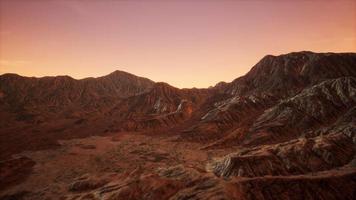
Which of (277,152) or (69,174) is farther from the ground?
(277,152)

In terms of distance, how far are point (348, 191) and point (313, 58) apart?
84.3 m

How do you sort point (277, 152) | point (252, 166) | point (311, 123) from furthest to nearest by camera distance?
point (311, 123), point (277, 152), point (252, 166)

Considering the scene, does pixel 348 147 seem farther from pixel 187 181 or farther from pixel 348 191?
pixel 187 181

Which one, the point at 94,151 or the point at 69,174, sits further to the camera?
the point at 94,151

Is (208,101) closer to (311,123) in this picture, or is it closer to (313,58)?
(313,58)

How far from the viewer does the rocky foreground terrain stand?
3553 centimetres

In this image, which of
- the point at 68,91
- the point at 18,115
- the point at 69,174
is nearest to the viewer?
the point at 69,174

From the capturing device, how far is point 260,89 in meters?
105

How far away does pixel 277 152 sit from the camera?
42531 millimetres

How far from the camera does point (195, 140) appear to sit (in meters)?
75.8

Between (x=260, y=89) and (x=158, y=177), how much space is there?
7620 cm

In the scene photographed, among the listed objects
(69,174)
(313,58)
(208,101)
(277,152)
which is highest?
(313,58)

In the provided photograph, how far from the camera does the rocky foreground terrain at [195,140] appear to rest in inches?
1399

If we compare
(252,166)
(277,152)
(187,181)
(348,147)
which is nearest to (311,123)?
(348,147)
